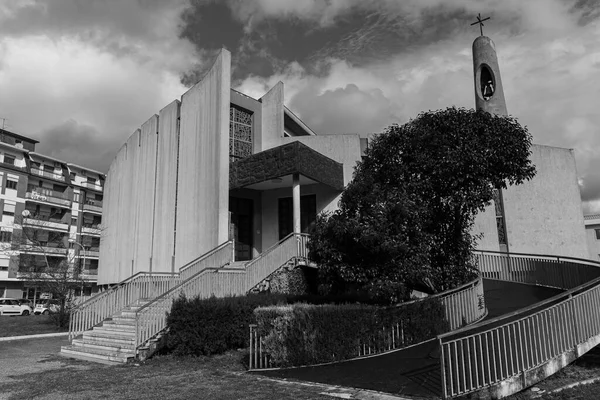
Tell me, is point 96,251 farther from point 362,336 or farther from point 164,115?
point 362,336

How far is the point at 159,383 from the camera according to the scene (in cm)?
810

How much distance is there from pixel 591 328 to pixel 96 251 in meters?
63.4

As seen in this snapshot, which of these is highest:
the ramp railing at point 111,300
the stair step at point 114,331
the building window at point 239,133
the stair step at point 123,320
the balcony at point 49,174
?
the balcony at point 49,174

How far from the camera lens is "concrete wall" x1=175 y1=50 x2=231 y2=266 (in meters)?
18.2

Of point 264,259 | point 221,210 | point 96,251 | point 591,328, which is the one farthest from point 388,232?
point 96,251

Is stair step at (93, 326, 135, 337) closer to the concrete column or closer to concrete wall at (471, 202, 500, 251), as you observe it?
the concrete column

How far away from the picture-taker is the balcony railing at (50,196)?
52438 mm

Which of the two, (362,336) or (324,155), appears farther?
(324,155)

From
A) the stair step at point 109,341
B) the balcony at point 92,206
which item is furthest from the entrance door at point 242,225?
the balcony at point 92,206

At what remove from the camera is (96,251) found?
6134 centimetres

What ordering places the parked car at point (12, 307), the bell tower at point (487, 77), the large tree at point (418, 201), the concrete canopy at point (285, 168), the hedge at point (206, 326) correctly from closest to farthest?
the large tree at point (418, 201) → the hedge at point (206, 326) → the concrete canopy at point (285, 168) → the bell tower at point (487, 77) → the parked car at point (12, 307)

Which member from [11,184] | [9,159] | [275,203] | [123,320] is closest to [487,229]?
[275,203]

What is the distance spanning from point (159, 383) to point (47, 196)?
5521 centimetres

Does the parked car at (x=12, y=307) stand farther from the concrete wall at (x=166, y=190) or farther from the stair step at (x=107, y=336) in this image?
the stair step at (x=107, y=336)
